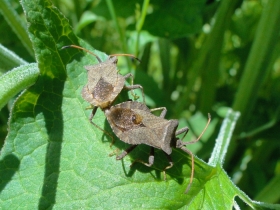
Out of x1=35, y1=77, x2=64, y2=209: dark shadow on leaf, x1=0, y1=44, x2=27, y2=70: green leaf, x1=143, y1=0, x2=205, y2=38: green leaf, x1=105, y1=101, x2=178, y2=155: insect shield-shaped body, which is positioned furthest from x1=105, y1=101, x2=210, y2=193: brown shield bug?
x1=143, y1=0, x2=205, y2=38: green leaf

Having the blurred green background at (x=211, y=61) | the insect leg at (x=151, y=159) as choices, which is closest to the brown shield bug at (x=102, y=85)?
the insect leg at (x=151, y=159)

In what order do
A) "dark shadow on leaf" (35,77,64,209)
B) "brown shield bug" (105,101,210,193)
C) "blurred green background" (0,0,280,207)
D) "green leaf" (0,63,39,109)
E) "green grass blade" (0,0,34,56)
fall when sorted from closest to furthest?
"green leaf" (0,63,39,109)
"dark shadow on leaf" (35,77,64,209)
"brown shield bug" (105,101,210,193)
"green grass blade" (0,0,34,56)
"blurred green background" (0,0,280,207)

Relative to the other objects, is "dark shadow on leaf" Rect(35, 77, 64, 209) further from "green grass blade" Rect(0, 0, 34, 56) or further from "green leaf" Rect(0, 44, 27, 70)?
"green grass blade" Rect(0, 0, 34, 56)

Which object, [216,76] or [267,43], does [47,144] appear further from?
[216,76]

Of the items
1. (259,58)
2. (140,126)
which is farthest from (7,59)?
(259,58)

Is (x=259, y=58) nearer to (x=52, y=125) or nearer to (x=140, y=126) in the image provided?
(x=140, y=126)

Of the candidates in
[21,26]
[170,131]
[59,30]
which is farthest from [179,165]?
[21,26]

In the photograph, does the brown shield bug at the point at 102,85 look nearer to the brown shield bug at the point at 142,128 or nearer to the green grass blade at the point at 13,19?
the brown shield bug at the point at 142,128
